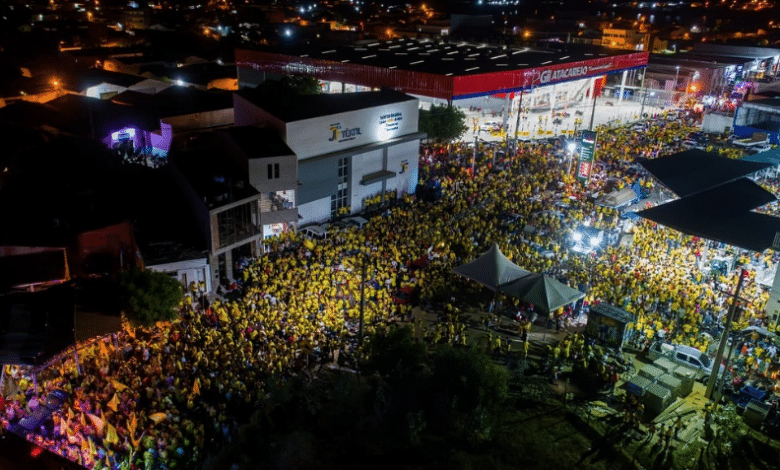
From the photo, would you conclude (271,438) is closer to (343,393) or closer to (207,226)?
(343,393)

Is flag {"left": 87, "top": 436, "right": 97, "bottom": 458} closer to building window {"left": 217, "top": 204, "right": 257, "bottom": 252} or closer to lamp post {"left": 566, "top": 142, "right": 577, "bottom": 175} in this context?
building window {"left": 217, "top": 204, "right": 257, "bottom": 252}

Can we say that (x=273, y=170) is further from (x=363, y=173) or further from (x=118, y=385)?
(x=118, y=385)

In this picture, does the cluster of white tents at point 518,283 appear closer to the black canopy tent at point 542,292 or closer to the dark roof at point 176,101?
the black canopy tent at point 542,292

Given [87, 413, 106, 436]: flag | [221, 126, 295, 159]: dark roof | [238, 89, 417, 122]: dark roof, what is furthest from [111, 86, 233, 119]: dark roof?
[87, 413, 106, 436]: flag

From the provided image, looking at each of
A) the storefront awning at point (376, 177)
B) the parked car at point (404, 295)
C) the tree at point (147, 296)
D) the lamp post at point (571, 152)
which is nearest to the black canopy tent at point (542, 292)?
the parked car at point (404, 295)

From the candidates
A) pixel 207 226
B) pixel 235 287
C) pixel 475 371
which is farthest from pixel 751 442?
pixel 207 226
